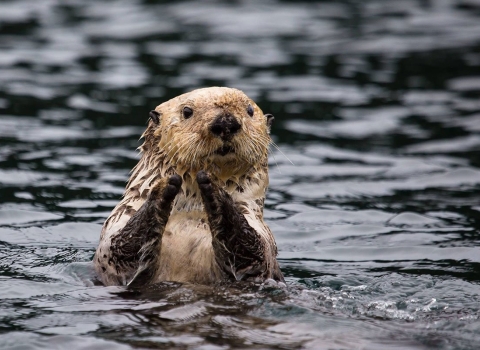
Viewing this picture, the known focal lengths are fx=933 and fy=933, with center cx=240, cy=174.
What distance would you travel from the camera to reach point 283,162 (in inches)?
412

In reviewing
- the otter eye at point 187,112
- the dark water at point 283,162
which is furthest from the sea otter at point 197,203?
the dark water at point 283,162

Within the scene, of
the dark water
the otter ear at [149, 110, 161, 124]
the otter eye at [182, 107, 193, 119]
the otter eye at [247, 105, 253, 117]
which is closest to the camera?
the dark water

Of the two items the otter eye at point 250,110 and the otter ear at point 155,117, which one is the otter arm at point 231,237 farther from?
the otter ear at point 155,117

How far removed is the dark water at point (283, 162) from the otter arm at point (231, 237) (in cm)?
18

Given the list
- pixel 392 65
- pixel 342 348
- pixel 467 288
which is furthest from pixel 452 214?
pixel 392 65

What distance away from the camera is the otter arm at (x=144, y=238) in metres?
5.54

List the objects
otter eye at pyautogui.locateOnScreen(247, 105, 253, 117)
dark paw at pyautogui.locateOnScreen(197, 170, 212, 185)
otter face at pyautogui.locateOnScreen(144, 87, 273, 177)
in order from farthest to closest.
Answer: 1. otter eye at pyautogui.locateOnScreen(247, 105, 253, 117)
2. otter face at pyautogui.locateOnScreen(144, 87, 273, 177)
3. dark paw at pyautogui.locateOnScreen(197, 170, 212, 185)

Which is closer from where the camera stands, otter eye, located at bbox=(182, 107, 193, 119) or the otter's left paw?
the otter's left paw

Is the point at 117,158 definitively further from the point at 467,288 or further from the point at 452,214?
the point at 467,288

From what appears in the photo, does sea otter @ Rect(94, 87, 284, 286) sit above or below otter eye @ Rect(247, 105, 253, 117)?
below

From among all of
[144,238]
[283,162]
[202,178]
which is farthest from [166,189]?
[283,162]

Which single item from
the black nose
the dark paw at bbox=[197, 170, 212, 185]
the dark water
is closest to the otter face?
the black nose

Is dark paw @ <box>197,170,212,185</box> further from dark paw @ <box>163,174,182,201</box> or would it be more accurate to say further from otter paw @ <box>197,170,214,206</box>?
dark paw @ <box>163,174,182,201</box>

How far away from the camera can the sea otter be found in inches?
221
